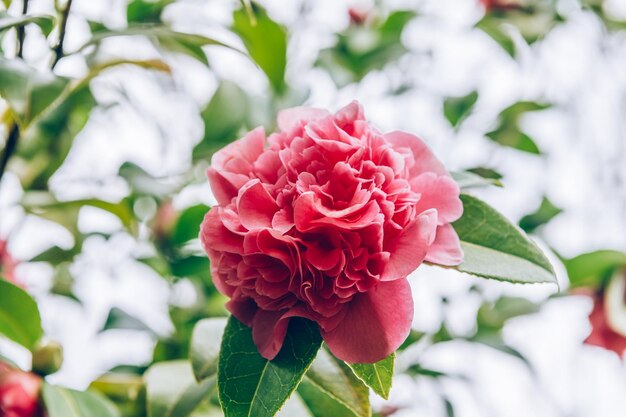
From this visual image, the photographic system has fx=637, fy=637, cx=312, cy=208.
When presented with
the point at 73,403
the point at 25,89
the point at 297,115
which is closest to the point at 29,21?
the point at 25,89

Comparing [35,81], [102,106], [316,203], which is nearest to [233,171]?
[316,203]

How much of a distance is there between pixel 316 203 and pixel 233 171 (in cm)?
9

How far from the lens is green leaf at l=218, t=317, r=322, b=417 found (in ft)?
Answer: 1.42

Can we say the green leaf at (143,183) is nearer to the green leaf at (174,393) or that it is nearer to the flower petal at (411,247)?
the green leaf at (174,393)

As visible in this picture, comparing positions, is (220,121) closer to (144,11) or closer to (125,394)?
(144,11)

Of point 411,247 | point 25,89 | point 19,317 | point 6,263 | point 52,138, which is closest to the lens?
point 411,247

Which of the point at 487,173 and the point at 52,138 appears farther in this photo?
the point at 52,138

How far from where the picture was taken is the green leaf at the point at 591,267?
0.95 meters

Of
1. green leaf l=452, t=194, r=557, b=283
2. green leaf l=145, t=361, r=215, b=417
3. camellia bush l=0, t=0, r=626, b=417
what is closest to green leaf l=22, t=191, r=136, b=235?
camellia bush l=0, t=0, r=626, b=417

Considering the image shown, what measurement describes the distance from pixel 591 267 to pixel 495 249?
55cm

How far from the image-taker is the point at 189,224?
83 cm

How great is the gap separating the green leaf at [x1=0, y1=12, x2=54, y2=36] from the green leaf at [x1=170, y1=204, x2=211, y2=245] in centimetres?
30

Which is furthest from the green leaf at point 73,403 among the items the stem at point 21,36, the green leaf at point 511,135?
the green leaf at point 511,135

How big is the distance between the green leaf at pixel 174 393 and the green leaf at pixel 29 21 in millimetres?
338
